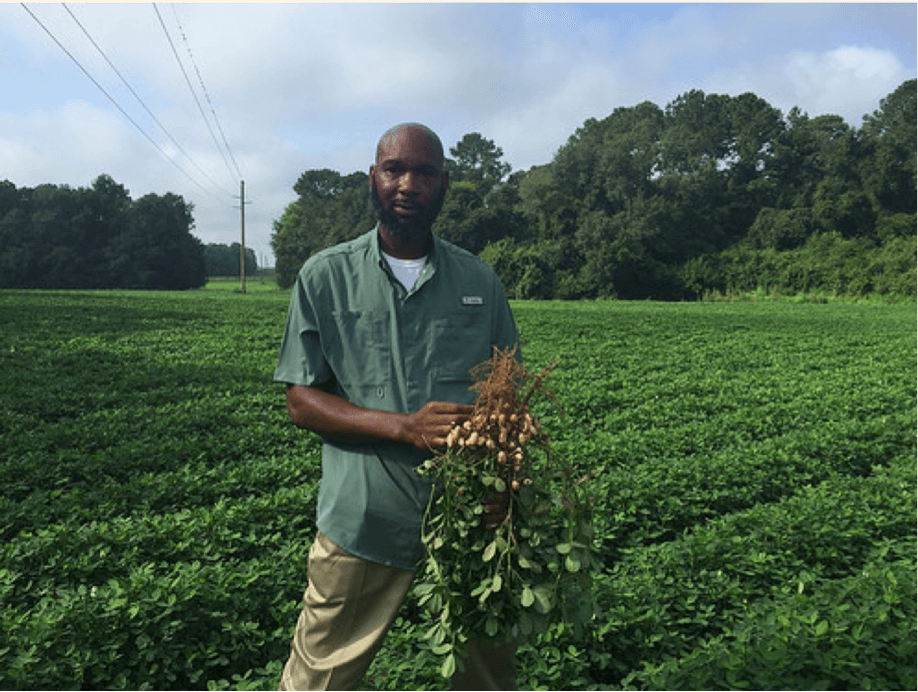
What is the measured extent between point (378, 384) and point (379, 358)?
Answer: 0.08 meters

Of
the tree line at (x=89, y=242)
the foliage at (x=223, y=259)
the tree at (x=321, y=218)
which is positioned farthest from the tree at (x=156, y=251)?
the foliage at (x=223, y=259)

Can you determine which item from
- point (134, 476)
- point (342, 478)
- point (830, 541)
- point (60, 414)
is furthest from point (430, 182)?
point (60, 414)

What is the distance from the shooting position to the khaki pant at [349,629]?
1984mm

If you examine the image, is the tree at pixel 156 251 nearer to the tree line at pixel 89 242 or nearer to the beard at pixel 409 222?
the tree line at pixel 89 242

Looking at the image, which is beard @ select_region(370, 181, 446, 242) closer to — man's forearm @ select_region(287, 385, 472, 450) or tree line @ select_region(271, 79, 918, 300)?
man's forearm @ select_region(287, 385, 472, 450)

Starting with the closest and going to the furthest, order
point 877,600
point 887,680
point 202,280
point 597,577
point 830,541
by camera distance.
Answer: point 887,680 → point 877,600 → point 597,577 → point 830,541 → point 202,280

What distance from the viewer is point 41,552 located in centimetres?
489

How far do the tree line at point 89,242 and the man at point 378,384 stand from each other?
7199 cm

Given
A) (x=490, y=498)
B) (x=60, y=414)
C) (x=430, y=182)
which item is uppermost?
(x=430, y=182)

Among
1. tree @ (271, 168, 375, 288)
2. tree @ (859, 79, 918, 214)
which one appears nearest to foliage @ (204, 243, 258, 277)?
tree @ (271, 168, 375, 288)

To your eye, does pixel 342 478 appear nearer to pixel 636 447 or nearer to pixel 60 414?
pixel 636 447

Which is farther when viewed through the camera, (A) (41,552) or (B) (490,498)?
(A) (41,552)

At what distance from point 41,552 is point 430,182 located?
14.4 ft

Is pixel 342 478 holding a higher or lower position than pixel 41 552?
higher
